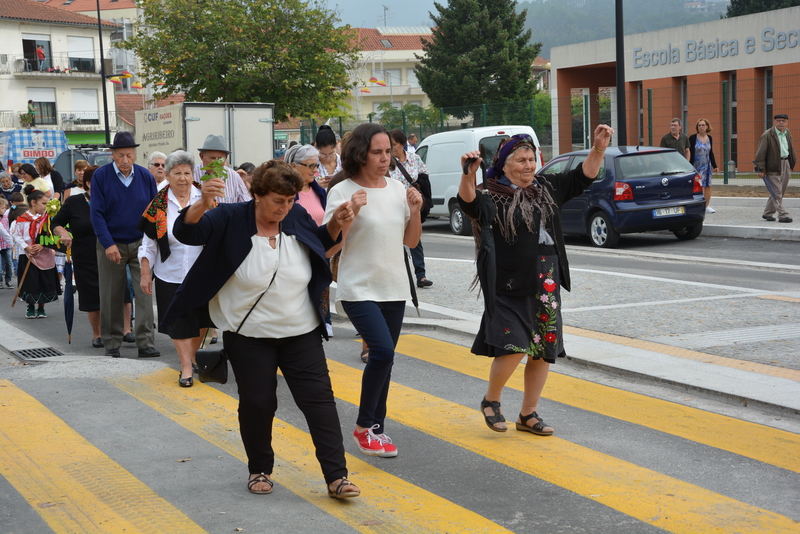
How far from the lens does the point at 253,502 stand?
453 cm

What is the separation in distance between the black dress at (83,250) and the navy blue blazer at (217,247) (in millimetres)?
4952

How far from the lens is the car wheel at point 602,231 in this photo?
15.4 m

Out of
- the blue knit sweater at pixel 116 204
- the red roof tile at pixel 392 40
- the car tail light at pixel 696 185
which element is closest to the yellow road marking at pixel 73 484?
the blue knit sweater at pixel 116 204

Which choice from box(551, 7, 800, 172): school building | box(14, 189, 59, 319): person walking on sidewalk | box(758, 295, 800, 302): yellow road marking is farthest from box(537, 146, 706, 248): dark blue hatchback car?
box(551, 7, 800, 172): school building

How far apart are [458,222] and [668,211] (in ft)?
16.5

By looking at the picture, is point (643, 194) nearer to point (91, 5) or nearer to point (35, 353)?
point (35, 353)

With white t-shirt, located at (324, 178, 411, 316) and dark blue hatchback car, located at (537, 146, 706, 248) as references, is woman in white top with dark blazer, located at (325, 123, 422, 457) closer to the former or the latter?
white t-shirt, located at (324, 178, 411, 316)

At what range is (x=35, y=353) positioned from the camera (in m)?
8.73

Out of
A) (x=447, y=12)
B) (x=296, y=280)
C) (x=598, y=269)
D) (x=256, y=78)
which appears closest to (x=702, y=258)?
(x=598, y=269)

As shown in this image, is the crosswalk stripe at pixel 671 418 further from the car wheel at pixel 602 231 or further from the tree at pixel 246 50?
the tree at pixel 246 50

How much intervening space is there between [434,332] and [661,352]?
240 cm

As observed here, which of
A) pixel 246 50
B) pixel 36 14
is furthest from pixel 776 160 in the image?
pixel 36 14

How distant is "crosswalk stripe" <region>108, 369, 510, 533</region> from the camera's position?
4227mm

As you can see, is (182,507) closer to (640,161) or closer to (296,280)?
(296,280)
